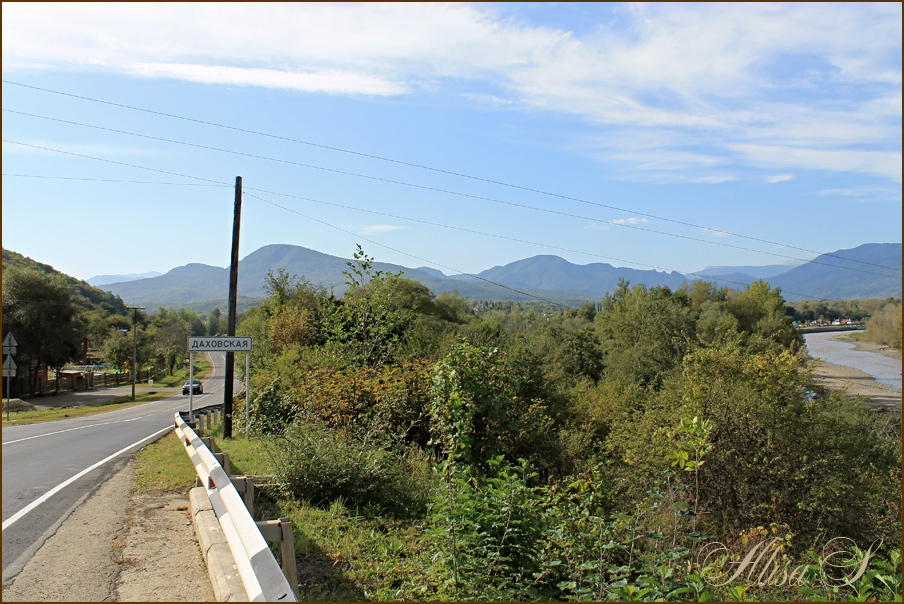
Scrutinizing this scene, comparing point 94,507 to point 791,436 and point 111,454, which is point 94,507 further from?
point 791,436

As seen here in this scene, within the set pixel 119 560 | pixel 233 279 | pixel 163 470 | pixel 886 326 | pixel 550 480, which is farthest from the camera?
pixel 886 326

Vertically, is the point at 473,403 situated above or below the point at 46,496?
above

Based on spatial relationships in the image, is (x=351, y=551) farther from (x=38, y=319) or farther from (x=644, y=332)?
(x=38, y=319)

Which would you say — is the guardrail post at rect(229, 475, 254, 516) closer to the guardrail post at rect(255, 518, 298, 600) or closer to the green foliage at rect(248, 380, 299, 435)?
the guardrail post at rect(255, 518, 298, 600)

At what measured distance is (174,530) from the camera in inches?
247

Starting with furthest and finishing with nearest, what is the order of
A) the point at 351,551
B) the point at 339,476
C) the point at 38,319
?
the point at 38,319, the point at 339,476, the point at 351,551

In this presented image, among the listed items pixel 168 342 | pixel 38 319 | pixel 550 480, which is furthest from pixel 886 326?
pixel 168 342

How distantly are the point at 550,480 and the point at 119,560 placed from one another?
678 cm

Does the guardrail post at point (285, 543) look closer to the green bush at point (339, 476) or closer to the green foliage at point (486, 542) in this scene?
the green foliage at point (486, 542)

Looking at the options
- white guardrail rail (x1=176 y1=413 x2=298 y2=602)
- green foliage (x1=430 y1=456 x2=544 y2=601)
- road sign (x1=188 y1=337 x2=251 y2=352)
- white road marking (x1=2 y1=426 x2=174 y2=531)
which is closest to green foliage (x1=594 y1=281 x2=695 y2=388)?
road sign (x1=188 y1=337 x2=251 y2=352)

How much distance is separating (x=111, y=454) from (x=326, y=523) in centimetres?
907

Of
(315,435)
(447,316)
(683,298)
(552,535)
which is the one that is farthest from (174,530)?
(683,298)

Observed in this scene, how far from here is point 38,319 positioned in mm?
54125

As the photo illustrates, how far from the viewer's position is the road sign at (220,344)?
1430 centimetres
